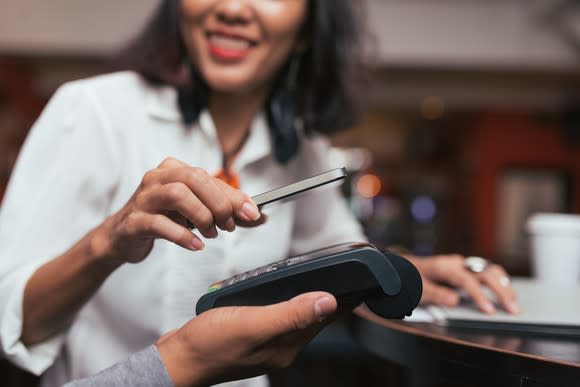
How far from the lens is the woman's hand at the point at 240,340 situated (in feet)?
1.40

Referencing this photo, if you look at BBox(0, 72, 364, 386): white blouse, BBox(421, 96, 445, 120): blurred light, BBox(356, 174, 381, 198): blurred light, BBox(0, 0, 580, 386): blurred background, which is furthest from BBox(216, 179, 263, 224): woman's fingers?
BBox(356, 174, 381, 198): blurred light

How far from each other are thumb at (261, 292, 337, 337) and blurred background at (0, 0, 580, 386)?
75 centimetres

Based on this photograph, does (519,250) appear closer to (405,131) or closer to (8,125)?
(405,131)

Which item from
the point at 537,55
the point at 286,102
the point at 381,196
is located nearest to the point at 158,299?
the point at 286,102

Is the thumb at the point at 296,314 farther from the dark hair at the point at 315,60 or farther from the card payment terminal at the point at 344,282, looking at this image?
the dark hair at the point at 315,60

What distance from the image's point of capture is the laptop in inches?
25.4

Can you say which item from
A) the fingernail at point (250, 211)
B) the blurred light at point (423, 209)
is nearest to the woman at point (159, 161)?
the fingernail at point (250, 211)

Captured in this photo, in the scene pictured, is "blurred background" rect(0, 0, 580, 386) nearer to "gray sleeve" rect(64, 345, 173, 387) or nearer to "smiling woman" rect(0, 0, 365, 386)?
"smiling woman" rect(0, 0, 365, 386)

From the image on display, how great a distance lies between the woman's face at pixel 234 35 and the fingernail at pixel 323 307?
48cm

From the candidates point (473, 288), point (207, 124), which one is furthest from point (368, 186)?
point (473, 288)

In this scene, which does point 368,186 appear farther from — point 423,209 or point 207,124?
point 207,124

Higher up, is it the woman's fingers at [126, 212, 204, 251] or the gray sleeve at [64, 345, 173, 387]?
the woman's fingers at [126, 212, 204, 251]

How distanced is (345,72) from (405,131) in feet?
31.6

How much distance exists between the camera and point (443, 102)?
7.50 meters
